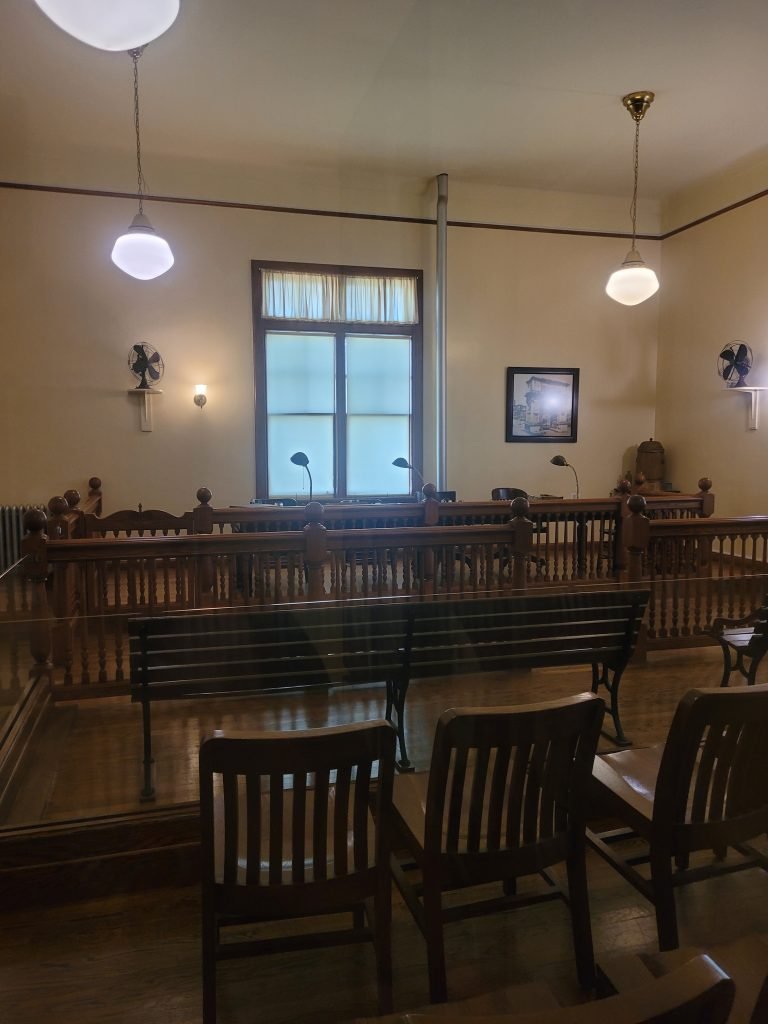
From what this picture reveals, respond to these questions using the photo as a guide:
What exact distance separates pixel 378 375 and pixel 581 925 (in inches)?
257

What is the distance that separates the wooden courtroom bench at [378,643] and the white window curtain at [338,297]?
5335 millimetres

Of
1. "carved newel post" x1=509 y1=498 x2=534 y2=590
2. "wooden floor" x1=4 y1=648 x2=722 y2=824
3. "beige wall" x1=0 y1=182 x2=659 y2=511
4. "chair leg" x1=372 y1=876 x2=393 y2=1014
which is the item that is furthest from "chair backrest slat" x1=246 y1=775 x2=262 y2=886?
"beige wall" x1=0 y1=182 x2=659 y2=511

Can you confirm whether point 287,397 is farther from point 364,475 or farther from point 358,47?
point 358,47

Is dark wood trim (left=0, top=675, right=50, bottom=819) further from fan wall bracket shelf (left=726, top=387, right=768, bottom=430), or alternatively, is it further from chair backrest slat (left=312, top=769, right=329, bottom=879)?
fan wall bracket shelf (left=726, top=387, right=768, bottom=430)

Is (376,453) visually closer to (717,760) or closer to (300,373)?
(300,373)

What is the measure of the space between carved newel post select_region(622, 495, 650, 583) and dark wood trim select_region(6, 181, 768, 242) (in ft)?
15.4

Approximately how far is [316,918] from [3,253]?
6.66m

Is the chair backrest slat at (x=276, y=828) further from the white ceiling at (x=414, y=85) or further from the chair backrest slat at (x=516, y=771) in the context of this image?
the white ceiling at (x=414, y=85)

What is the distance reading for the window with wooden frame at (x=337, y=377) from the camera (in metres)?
7.29

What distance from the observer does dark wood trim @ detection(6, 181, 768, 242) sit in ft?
21.4

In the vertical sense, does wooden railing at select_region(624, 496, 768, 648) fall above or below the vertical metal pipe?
below

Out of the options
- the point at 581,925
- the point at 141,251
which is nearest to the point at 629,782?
the point at 581,925

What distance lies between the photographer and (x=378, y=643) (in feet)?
8.54

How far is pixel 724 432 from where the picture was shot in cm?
727
